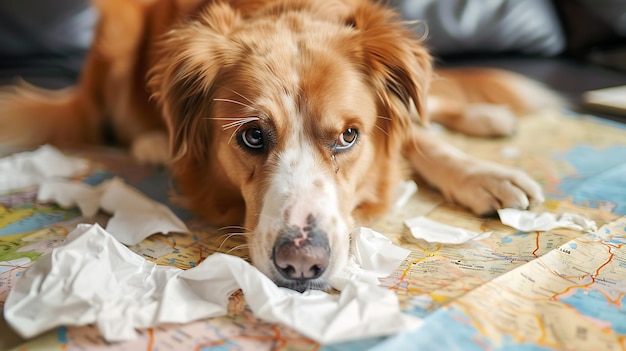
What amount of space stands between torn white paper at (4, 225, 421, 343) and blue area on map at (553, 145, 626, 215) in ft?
3.52

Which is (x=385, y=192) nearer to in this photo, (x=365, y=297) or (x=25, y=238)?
(x=365, y=297)

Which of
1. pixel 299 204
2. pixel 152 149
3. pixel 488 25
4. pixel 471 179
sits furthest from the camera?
pixel 488 25

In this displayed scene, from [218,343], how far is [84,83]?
1934 millimetres

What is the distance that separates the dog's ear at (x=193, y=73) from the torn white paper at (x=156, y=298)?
0.56m

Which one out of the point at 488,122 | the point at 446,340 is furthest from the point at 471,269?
the point at 488,122

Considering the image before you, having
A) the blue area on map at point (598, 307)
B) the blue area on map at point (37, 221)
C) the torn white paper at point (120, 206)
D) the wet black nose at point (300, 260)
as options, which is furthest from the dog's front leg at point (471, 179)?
the blue area on map at point (37, 221)

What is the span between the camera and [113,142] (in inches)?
111

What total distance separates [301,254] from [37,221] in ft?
3.42

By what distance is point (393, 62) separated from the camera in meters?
1.77

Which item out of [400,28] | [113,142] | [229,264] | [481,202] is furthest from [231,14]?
[113,142]

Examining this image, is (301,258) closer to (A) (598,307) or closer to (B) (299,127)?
(B) (299,127)

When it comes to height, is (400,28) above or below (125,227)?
above

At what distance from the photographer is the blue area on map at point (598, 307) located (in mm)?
1229

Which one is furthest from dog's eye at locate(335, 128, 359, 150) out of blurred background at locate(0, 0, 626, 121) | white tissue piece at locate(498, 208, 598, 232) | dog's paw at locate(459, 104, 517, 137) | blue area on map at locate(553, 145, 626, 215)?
blurred background at locate(0, 0, 626, 121)
